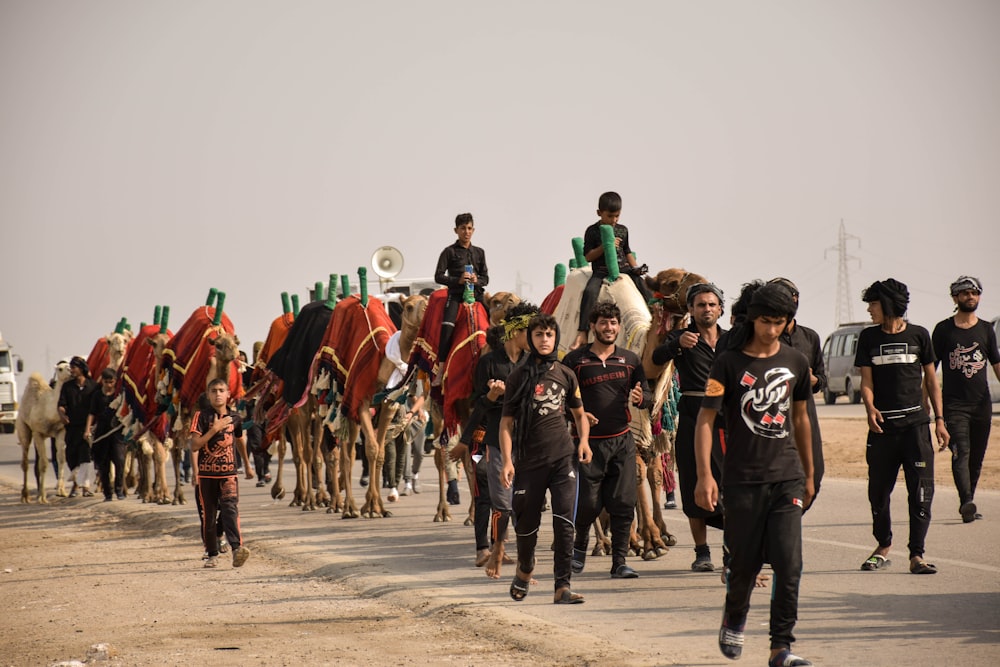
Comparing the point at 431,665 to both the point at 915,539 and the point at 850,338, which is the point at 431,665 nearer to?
the point at 915,539

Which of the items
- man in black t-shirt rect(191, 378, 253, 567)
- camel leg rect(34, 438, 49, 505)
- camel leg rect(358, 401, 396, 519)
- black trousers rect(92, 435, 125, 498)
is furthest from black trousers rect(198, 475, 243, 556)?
camel leg rect(34, 438, 49, 505)

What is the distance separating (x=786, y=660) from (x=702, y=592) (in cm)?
300

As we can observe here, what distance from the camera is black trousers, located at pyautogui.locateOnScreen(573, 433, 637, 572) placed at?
10414 millimetres

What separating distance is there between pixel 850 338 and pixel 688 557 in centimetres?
3754

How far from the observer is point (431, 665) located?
7.78 metres

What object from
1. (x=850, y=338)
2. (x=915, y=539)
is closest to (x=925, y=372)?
(x=915, y=539)

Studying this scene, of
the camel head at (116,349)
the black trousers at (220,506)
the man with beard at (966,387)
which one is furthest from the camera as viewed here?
the camel head at (116,349)

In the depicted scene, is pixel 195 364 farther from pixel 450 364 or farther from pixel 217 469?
pixel 217 469

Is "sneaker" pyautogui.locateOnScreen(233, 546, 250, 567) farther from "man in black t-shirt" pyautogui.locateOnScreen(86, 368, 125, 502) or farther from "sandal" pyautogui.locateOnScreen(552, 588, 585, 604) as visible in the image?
"man in black t-shirt" pyautogui.locateOnScreen(86, 368, 125, 502)

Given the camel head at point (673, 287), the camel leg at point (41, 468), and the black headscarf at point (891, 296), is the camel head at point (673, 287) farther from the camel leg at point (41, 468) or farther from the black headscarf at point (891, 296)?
the camel leg at point (41, 468)

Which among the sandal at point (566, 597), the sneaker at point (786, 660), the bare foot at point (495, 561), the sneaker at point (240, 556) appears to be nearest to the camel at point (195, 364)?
the sneaker at point (240, 556)

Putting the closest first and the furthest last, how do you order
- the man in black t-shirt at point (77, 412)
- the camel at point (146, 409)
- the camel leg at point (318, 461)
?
the camel leg at point (318, 461) < the camel at point (146, 409) < the man in black t-shirt at point (77, 412)

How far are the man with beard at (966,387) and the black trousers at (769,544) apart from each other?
653 centimetres

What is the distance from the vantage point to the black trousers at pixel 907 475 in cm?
1048
